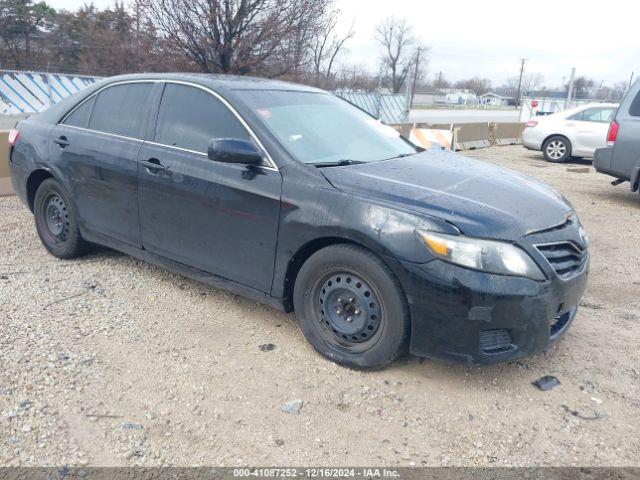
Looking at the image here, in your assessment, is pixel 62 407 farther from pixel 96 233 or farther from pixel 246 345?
pixel 96 233

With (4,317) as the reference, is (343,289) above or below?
above

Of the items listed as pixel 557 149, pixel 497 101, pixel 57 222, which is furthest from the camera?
pixel 497 101

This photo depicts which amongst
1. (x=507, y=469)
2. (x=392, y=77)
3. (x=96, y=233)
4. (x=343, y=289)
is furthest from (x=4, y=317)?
(x=392, y=77)

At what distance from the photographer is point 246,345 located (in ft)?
11.8

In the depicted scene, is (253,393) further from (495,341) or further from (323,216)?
(495,341)

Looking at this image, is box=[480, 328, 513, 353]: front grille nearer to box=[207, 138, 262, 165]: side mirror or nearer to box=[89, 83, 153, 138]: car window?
box=[207, 138, 262, 165]: side mirror

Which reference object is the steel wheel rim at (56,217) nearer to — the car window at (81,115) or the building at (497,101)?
the car window at (81,115)

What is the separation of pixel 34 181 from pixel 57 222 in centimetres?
47

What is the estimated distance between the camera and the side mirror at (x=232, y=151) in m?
3.39

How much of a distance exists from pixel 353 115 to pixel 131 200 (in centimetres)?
186

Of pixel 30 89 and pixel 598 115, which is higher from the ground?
pixel 598 115

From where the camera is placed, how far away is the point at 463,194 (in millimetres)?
3227

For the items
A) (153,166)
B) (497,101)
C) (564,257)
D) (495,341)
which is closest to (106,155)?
(153,166)

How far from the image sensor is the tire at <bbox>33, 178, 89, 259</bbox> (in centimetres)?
476
